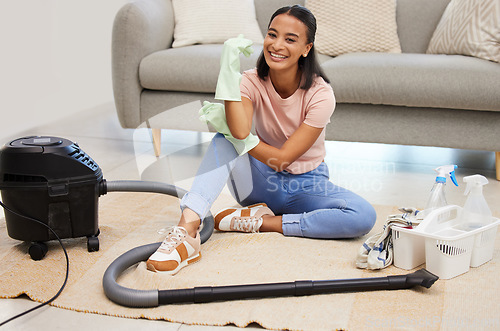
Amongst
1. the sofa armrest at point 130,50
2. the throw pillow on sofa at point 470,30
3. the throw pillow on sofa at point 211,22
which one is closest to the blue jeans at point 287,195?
the sofa armrest at point 130,50

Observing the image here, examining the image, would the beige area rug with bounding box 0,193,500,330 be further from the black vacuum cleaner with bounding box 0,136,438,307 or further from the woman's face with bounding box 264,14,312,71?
the woman's face with bounding box 264,14,312,71

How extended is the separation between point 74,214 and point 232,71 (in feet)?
2.01

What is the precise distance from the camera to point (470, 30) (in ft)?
9.27

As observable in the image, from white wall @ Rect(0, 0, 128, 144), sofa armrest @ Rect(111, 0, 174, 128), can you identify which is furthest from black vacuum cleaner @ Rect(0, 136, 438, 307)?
white wall @ Rect(0, 0, 128, 144)

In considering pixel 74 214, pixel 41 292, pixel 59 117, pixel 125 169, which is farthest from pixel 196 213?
pixel 59 117

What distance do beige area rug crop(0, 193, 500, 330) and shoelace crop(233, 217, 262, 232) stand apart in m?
0.04

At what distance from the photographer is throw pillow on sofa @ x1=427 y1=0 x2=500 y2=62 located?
273cm

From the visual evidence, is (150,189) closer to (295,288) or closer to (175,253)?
(175,253)

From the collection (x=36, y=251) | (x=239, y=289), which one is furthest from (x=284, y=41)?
(x=36, y=251)

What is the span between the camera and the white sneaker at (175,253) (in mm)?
1644

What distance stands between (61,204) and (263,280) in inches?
24.2

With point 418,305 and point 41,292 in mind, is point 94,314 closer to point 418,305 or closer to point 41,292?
point 41,292

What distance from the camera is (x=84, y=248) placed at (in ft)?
6.05

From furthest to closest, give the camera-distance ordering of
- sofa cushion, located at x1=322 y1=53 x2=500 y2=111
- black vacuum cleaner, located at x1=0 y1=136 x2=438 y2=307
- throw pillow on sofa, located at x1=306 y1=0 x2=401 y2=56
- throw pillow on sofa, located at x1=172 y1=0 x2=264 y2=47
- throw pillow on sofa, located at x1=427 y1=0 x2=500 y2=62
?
1. throw pillow on sofa, located at x1=172 y1=0 x2=264 y2=47
2. throw pillow on sofa, located at x1=306 y1=0 x2=401 y2=56
3. throw pillow on sofa, located at x1=427 y1=0 x2=500 y2=62
4. sofa cushion, located at x1=322 y1=53 x2=500 y2=111
5. black vacuum cleaner, located at x1=0 y1=136 x2=438 y2=307
